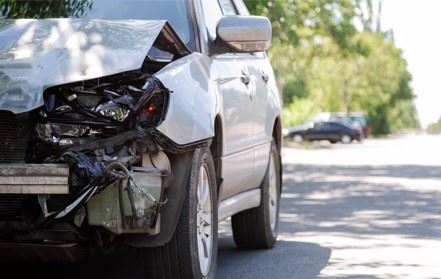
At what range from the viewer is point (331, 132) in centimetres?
5681

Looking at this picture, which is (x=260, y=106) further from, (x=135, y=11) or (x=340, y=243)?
(x=340, y=243)

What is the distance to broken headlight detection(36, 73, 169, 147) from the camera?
524 centimetres

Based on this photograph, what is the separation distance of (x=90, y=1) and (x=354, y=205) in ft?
21.3

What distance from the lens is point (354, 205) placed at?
12930 mm

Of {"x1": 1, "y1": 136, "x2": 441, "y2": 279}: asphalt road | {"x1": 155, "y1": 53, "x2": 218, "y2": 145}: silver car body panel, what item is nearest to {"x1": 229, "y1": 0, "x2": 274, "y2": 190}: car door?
{"x1": 1, "y1": 136, "x2": 441, "y2": 279}: asphalt road

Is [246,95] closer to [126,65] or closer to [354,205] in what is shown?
[126,65]

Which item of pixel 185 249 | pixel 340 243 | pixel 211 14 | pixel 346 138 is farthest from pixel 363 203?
pixel 346 138

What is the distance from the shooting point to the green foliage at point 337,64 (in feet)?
123

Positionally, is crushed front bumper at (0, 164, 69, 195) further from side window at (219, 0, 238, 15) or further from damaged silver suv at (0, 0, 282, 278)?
side window at (219, 0, 238, 15)

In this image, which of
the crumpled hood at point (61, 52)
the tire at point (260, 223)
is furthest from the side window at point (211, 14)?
the tire at point (260, 223)

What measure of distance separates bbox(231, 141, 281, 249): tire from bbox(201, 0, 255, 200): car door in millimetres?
440

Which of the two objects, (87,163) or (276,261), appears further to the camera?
(276,261)

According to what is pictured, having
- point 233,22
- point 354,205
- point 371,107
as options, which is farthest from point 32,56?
point 371,107

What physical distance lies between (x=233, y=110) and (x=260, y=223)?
153 centimetres
